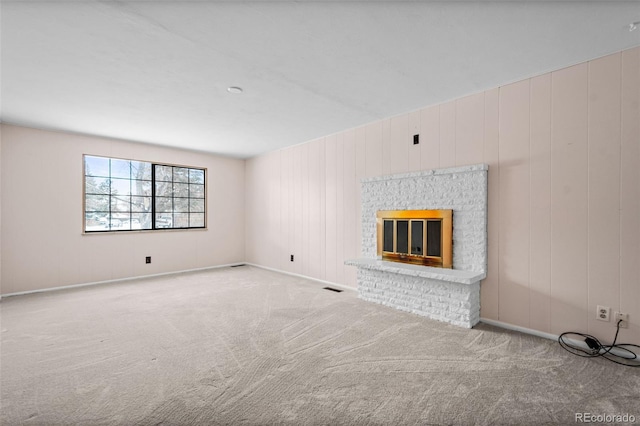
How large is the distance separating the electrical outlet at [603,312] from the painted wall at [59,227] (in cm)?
621

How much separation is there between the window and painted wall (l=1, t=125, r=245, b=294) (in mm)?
161

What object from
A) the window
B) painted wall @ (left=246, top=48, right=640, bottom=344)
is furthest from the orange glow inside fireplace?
the window

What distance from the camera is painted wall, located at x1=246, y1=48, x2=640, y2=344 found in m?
2.47

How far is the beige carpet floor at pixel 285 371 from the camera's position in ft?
5.85

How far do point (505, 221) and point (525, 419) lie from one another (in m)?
1.92

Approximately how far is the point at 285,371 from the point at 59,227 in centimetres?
464

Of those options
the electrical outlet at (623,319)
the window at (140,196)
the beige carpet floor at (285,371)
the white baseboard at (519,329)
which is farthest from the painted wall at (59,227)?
the electrical outlet at (623,319)

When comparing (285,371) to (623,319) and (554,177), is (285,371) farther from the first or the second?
(554,177)

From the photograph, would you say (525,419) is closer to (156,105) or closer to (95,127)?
(156,105)

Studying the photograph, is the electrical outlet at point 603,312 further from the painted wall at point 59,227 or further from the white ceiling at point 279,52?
the painted wall at point 59,227

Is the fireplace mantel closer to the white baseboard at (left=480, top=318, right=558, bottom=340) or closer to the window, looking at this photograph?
the white baseboard at (left=480, top=318, right=558, bottom=340)

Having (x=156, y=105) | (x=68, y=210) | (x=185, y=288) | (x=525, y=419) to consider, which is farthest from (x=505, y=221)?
(x=68, y=210)

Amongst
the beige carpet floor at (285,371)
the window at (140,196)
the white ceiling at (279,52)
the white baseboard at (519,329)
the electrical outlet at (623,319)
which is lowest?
the beige carpet floor at (285,371)

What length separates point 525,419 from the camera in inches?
67.6
